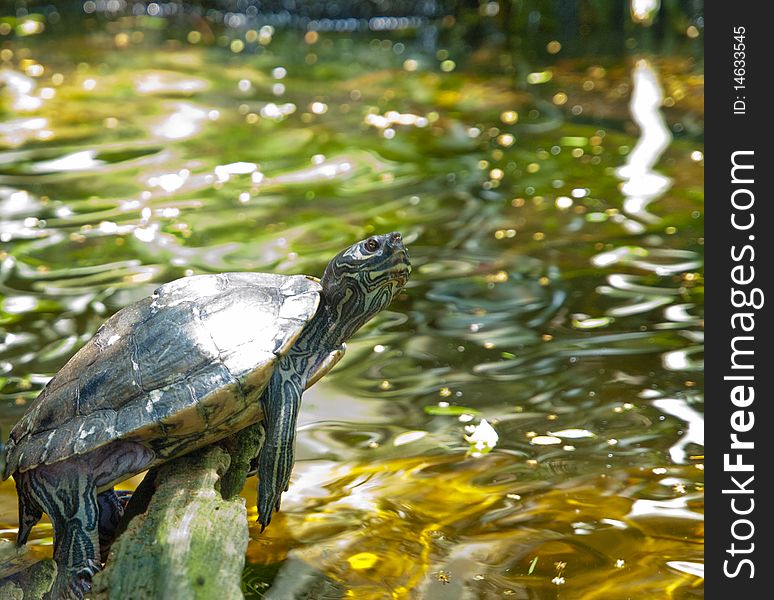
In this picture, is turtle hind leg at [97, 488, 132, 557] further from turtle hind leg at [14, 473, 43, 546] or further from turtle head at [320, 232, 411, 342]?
turtle head at [320, 232, 411, 342]

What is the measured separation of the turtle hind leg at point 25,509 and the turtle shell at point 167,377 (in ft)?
0.19

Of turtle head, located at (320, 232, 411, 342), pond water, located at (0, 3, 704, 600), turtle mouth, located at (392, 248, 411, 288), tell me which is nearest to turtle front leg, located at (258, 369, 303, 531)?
pond water, located at (0, 3, 704, 600)

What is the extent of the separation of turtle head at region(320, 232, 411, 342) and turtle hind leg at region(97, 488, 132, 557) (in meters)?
0.93

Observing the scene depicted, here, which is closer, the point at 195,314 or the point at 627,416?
the point at 195,314

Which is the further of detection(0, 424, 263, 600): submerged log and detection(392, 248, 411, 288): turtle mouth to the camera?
detection(392, 248, 411, 288): turtle mouth

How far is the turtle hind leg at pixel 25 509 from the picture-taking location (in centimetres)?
299

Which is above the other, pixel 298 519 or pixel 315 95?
pixel 315 95

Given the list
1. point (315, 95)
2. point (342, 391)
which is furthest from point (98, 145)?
point (342, 391)

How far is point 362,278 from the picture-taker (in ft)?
11.1

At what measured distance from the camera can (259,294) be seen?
3.26 meters

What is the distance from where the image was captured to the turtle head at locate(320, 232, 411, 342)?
3.40 m
